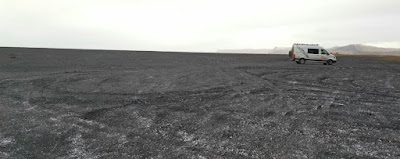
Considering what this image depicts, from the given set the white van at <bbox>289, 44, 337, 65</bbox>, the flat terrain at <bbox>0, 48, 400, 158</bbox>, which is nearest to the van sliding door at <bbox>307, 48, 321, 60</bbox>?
the white van at <bbox>289, 44, 337, 65</bbox>

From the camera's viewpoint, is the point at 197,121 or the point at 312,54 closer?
the point at 197,121

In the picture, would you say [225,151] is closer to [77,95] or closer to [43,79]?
[77,95]

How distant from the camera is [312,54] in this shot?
90.0 ft

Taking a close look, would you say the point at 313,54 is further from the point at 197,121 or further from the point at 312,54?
the point at 197,121

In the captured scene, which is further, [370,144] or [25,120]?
[25,120]

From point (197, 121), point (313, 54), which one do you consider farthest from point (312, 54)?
point (197, 121)

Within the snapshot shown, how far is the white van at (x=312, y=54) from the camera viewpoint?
2720 cm

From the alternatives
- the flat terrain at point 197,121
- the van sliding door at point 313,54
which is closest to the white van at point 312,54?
the van sliding door at point 313,54

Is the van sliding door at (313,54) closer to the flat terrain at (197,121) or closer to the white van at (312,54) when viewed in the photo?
the white van at (312,54)

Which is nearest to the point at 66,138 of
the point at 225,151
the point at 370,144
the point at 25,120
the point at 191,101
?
the point at 25,120

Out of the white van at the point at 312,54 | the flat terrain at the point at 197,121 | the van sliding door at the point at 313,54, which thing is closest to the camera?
the flat terrain at the point at 197,121

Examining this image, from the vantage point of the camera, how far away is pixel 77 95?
36.7 ft

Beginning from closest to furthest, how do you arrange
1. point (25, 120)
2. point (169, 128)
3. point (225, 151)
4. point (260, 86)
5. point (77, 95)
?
point (225, 151) → point (169, 128) → point (25, 120) → point (77, 95) → point (260, 86)

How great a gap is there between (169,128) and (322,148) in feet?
13.1
